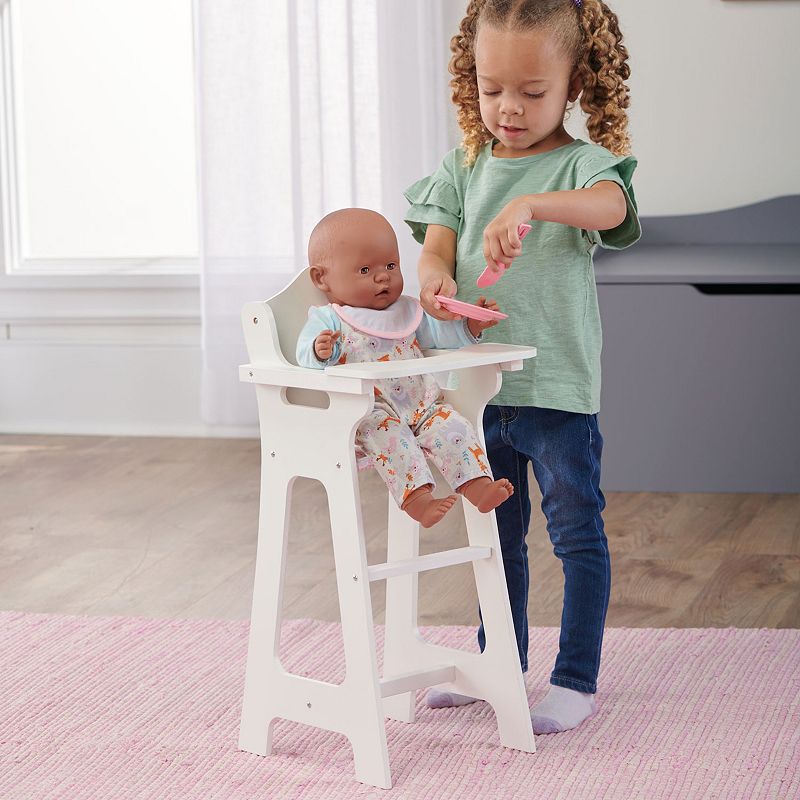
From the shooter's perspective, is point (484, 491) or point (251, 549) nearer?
point (484, 491)

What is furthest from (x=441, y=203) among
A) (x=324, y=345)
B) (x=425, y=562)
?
(x=425, y=562)

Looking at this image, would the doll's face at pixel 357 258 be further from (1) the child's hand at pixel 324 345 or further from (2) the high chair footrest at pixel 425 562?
(2) the high chair footrest at pixel 425 562

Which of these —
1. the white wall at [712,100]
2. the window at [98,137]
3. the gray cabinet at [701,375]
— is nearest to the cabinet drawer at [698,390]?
the gray cabinet at [701,375]

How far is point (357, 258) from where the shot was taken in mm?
1339

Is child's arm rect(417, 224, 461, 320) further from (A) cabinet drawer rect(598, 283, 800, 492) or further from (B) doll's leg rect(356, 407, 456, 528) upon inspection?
(A) cabinet drawer rect(598, 283, 800, 492)

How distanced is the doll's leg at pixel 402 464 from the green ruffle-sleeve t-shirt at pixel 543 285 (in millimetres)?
201

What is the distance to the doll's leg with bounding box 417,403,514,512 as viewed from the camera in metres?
1.33

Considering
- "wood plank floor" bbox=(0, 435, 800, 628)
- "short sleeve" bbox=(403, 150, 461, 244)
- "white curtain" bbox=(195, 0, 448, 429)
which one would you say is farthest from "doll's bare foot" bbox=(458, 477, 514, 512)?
"white curtain" bbox=(195, 0, 448, 429)

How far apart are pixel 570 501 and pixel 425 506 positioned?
24 centimetres

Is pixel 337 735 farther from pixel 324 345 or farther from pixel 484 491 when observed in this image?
pixel 324 345

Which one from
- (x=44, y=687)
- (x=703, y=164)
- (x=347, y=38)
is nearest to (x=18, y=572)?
(x=44, y=687)

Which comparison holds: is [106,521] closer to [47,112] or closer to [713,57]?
[47,112]

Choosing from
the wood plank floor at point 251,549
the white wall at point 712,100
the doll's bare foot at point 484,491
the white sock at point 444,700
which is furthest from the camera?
the white wall at point 712,100

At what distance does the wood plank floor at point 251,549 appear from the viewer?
76.2 inches
